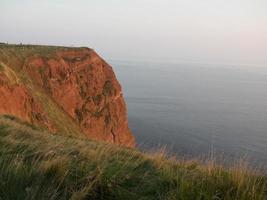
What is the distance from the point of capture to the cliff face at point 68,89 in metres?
34.7

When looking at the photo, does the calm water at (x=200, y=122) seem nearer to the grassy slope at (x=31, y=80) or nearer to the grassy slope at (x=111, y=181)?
the grassy slope at (x=31, y=80)

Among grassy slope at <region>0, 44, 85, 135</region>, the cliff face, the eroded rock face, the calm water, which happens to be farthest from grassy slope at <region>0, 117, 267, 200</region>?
the calm water

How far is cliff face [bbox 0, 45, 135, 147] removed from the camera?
34.7m

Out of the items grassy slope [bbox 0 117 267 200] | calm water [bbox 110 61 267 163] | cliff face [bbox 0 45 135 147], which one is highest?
grassy slope [bbox 0 117 267 200]

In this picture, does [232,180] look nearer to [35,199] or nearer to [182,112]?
[35,199]

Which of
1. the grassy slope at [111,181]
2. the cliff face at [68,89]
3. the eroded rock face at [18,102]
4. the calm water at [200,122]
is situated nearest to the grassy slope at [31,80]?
the cliff face at [68,89]

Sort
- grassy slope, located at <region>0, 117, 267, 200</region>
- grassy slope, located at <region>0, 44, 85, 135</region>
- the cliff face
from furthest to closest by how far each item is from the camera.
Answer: grassy slope, located at <region>0, 44, 85, 135</region> → the cliff face → grassy slope, located at <region>0, 117, 267, 200</region>

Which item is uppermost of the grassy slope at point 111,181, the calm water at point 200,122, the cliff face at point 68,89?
the grassy slope at point 111,181

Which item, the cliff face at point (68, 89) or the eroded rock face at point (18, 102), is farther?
the cliff face at point (68, 89)

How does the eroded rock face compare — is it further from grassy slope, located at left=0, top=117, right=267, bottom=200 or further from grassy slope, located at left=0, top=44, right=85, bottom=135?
grassy slope, located at left=0, top=117, right=267, bottom=200

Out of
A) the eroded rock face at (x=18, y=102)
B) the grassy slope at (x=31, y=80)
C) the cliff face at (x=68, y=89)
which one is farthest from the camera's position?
the grassy slope at (x=31, y=80)

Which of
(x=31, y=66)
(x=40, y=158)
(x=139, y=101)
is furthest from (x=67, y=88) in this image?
(x=139, y=101)

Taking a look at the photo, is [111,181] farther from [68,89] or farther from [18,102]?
[68,89]

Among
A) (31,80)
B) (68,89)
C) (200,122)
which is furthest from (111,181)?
(200,122)
